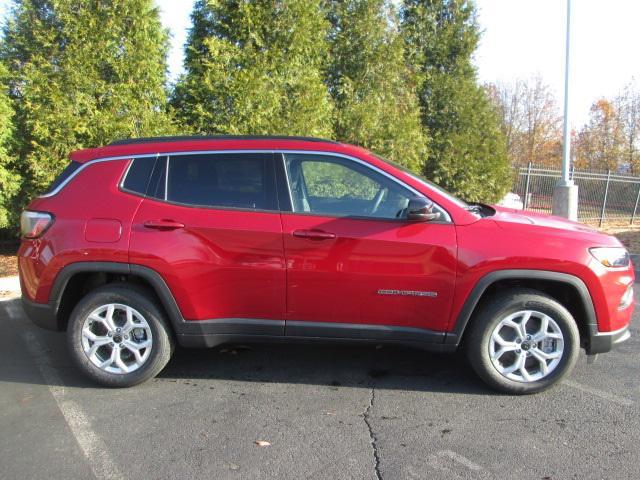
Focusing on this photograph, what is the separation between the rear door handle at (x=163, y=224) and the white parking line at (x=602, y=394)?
10.4 feet

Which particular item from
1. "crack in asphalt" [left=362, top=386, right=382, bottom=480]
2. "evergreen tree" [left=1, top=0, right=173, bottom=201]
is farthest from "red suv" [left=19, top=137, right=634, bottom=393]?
"evergreen tree" [left=1, top=0, right=173, bottom=201]

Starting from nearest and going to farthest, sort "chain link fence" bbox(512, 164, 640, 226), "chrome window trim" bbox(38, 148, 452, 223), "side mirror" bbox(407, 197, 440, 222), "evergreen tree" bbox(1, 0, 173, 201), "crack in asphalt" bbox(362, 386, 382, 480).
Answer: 1. "crack in asphalt" bbox(362, 386, 382, 480)
2. "side mirror" bbox(407, 197, 440, 222)
3. "chrome window trim" bbox(38, 148, 452, 223)
4. "evergreen tree" bbox(1, 0, 173, 201)
5. "chain link fence" bbox(512, 164, 640, 226)

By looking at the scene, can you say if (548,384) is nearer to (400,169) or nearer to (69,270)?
(400,169)

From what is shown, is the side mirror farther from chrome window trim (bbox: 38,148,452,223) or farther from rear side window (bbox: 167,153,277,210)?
rear side window (bbox: 167,153,277,210)

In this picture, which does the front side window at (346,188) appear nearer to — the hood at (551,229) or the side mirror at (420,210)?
the side mirror at (420,210)

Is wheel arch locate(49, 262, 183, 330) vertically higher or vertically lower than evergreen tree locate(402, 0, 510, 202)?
lower

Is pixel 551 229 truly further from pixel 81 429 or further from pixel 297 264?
pixel 81 429

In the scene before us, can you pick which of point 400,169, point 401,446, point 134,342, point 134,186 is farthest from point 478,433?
point 134,186

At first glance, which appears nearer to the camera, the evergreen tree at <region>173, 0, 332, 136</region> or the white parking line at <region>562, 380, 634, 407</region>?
the white parking line at <region>562, 380, 634, 407</region>

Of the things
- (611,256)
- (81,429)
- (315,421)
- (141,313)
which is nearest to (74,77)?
(141,313)

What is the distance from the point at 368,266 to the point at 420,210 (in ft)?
1.72

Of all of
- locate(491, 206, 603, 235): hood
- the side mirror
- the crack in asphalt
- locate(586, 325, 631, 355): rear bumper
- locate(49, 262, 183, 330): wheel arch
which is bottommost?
the crack in asphalt

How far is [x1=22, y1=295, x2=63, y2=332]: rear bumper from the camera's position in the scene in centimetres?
381

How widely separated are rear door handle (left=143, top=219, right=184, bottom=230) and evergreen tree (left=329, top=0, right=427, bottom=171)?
711 cm
